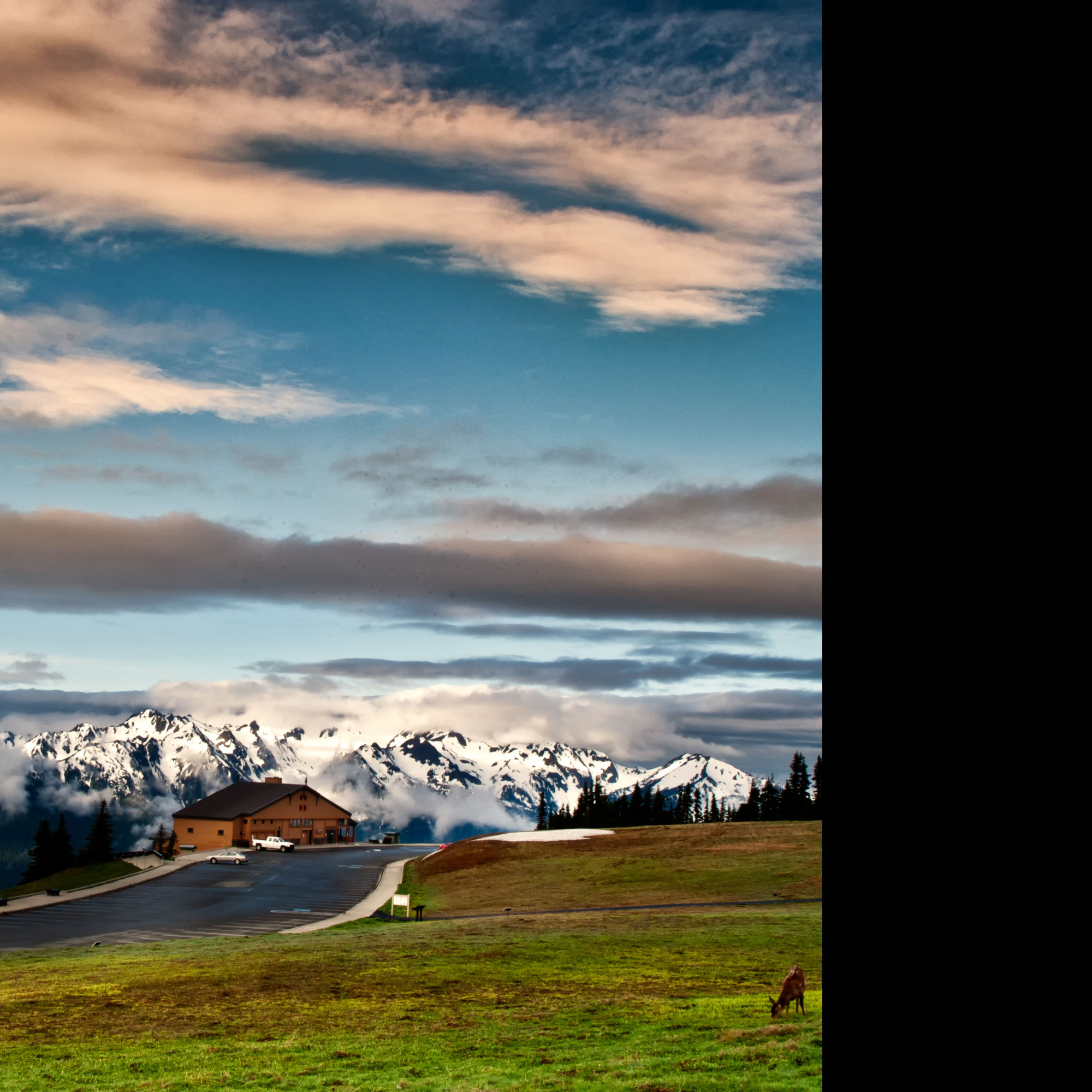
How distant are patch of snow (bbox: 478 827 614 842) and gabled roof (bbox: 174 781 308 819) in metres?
39.8

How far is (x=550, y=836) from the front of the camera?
64.8 m

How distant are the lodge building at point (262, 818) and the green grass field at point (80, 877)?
32.6m

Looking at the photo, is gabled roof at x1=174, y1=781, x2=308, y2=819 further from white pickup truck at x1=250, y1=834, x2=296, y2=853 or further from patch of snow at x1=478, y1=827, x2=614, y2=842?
patch of snow at x1=478, y1=827, x2=614, y2=842

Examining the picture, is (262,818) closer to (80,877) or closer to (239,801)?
(239,801)

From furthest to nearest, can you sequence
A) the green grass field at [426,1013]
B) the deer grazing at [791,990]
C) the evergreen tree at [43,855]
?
the evergreen tree at [43,855] < the deer grazing at [791,990] < the green grass field at [426,1013]

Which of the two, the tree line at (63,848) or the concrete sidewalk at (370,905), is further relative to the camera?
the tree line at (63,848)

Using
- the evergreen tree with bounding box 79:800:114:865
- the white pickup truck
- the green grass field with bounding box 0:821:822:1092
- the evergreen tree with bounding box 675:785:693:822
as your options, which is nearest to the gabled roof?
the evergreen tree with bounding box 79:800:114:865

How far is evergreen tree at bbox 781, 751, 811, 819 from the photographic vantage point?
88.6 metres

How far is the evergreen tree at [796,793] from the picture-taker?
88625mm

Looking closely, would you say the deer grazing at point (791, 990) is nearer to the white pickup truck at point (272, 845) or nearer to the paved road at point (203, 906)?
the paved road at point (203, 906)

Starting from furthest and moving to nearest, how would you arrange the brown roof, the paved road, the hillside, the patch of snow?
the brown roof
the patch of snow
the hillside
the paved road

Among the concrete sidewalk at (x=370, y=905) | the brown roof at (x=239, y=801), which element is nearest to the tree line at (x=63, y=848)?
the brown roof at (x=239, y=801)
